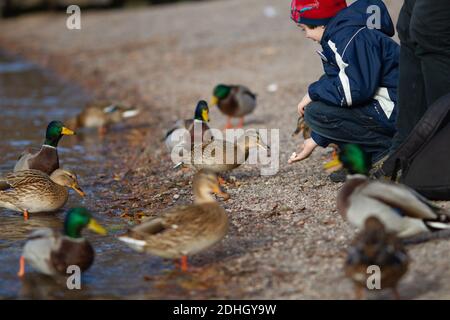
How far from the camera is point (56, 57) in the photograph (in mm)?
19250

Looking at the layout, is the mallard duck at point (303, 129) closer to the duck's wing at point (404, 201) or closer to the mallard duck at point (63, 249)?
the duck's wing at point (404, 201)

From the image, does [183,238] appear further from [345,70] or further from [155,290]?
[345,70]

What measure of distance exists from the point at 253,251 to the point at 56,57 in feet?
45.8

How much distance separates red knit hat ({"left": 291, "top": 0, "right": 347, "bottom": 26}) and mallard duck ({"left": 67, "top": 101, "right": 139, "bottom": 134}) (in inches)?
217

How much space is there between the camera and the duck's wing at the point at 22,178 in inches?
302

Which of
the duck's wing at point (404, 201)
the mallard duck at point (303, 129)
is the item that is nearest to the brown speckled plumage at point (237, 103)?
the mallard duck at point (303, 129)

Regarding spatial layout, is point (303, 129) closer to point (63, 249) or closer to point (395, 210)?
point (395, 210)

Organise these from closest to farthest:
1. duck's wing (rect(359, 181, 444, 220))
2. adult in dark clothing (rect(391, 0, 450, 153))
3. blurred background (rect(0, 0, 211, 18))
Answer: duck's wing (rect(359, 181, 444, 220)) < adult in dark clothing (rect(391, 0, 450, 153)) < blurred background (rect(0, 0, 211, 18))

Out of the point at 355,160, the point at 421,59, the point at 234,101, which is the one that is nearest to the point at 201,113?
the point at 234,101

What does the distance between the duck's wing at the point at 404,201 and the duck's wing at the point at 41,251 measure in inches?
82.2

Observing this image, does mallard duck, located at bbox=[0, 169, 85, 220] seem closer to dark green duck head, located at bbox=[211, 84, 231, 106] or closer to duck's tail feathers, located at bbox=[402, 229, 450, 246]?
duck's tail feathers, located at bbox=[402, 229, 450, 246]

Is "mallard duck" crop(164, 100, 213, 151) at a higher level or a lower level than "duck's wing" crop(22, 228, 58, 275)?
higher

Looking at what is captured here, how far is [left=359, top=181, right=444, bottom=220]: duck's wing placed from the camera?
17.6 ft

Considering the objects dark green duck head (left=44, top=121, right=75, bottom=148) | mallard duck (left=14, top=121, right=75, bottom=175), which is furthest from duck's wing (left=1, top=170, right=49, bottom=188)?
dark green duck head (left=44, top=121, right=75, bottom=148)
